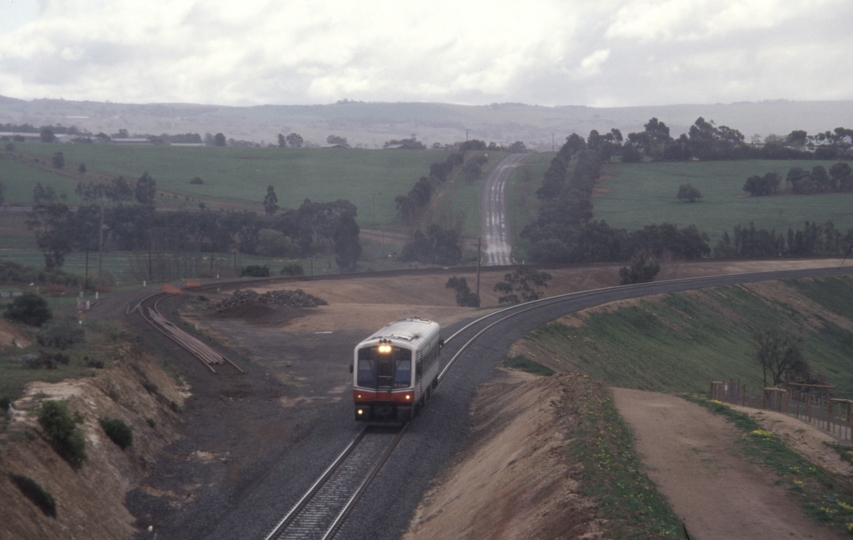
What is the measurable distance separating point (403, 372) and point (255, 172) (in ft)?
425

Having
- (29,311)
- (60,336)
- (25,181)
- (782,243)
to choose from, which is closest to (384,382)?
(60,336)

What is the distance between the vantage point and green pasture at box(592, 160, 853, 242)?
102 meters

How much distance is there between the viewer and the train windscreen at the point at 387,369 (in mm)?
21469

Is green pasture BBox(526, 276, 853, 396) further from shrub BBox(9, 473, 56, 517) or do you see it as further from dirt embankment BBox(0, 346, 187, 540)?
shrub BBox(9, 473, 56, 517)

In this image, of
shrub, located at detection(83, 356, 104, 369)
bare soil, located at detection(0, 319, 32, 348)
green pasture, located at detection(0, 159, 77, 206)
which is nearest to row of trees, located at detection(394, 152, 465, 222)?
green pasture, located at detection(0, 159, 77, 206)

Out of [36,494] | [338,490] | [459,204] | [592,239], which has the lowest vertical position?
[338,490]

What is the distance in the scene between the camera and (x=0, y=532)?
11.5 metres

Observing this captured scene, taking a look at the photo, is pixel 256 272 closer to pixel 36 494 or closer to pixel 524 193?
pixel 36 494

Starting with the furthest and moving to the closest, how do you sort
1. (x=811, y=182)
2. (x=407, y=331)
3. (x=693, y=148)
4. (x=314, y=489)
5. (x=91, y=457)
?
(x=693, y=148)
(x=811, y=182)
(x=407, y=331)
(x=314, y=489)
(x=91, y=457)

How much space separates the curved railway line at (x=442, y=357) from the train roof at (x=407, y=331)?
2.73 m

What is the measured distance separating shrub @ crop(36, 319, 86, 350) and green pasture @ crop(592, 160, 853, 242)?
84.7 metres

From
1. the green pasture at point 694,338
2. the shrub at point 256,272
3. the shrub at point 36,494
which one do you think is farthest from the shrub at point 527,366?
the shrub at point 256,272

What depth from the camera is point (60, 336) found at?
2550 cm

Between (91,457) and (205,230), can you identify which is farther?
(205,230)
